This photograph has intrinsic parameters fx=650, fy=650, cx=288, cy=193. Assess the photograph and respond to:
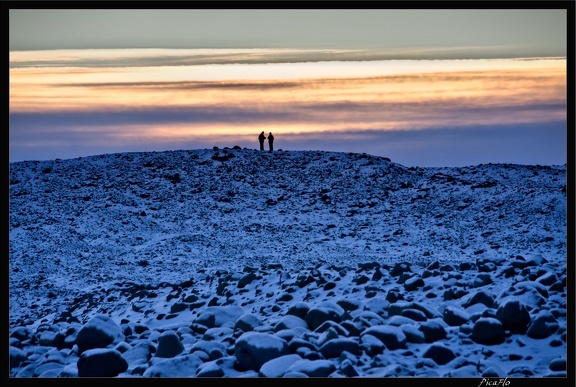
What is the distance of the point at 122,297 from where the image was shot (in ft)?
42.7

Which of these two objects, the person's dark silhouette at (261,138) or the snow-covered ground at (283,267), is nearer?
the snow-covered ground at (283,267)

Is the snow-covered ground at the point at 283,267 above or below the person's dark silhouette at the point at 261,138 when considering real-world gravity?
below

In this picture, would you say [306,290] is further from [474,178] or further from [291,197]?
[474,178]

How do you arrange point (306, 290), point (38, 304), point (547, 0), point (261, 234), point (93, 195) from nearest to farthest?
point (547, 0)
point (306, 290)
point (38, 304)
point (261, 234)
point (93, 195)

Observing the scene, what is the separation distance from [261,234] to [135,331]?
10755mm

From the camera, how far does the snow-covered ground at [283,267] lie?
694 centimetres

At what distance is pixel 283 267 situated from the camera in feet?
49.2

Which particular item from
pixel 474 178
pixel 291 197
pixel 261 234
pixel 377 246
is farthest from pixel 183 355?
pixel 474 178

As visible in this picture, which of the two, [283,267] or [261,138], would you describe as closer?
[283,267]

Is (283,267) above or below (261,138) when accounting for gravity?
below

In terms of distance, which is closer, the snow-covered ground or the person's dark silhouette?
the snow-covered ground

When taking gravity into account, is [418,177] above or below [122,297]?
above

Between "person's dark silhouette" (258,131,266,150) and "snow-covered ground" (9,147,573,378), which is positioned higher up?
"person's dark silhouette" (258,131,266,150)

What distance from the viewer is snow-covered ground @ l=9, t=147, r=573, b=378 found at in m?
6.94
